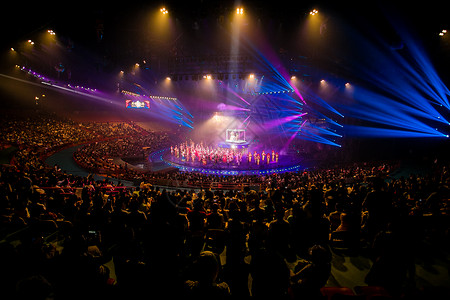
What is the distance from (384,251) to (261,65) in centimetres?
2442

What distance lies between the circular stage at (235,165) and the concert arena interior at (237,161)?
268 mm

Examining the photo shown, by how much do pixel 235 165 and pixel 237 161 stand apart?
0.87 metres

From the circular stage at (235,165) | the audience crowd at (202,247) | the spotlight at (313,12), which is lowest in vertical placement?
the audience crowd at (202,247)

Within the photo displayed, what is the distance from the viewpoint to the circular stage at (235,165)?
102ft

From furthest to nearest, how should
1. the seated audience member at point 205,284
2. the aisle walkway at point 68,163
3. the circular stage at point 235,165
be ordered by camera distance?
the circular stage at point 235,165 < the aisle walkway at point 68,163 < the seated audience member at point 205,284

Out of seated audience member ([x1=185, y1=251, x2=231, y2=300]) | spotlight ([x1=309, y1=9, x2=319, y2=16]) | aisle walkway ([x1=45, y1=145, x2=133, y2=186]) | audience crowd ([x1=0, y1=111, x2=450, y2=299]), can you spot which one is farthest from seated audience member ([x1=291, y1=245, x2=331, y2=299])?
spotlight ([x1=309, y1=9, x2=319, y2=16])

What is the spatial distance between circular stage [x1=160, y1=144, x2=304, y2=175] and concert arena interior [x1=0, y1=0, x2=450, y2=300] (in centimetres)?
27

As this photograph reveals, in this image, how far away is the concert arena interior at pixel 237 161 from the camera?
10.7 ft

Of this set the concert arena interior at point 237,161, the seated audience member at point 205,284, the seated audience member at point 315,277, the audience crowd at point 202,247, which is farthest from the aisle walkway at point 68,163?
the seated audience member at point 315,277

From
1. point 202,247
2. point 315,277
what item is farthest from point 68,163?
point 315,277

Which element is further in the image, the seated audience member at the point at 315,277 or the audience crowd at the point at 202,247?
the audience crowd at the point at 202,247

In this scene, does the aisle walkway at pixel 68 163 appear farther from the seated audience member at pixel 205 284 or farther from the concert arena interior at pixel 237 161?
the seated audience member at pixel 205 284

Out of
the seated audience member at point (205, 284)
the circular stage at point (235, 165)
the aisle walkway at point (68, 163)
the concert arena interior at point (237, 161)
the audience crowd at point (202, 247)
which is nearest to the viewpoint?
the seated audience member at point (205, 284)

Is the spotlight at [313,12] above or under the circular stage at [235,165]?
above
